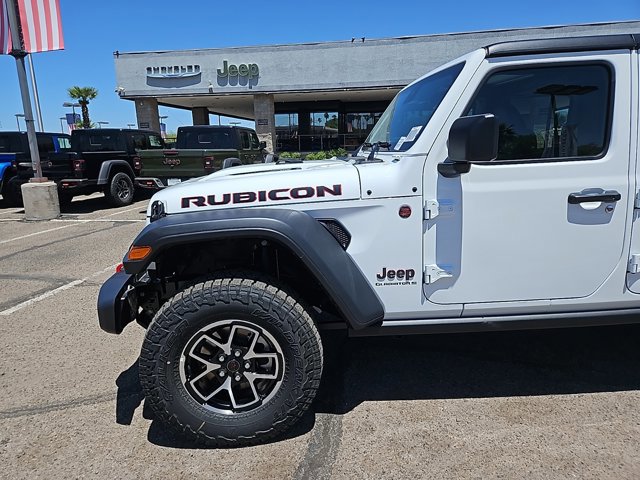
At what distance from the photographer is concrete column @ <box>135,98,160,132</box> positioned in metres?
22.1

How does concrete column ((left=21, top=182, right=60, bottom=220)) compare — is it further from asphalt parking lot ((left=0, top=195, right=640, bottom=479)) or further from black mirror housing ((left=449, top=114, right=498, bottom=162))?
black mirror housing ((left=449, top=114, right=498, bottom=162))

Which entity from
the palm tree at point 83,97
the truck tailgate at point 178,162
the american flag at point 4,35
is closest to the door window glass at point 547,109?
the truck tailgate at point 178,162

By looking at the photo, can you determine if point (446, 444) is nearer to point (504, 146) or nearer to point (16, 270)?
point (504, 146)

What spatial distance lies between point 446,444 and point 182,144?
10.6 meters

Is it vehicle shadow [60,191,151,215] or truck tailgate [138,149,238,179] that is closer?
truck tailgate [138,149,238,179]

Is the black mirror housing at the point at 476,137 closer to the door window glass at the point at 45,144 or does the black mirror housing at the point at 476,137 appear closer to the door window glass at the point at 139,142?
the door window glass at the point at 139,142

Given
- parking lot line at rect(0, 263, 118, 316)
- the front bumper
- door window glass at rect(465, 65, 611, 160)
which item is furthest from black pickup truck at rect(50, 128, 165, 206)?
door window glass at rect(465, 65, 611, 160)

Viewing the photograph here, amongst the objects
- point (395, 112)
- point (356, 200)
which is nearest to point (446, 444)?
point (356, 200)

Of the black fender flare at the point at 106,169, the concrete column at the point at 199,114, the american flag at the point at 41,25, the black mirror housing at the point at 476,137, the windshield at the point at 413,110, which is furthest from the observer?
the concrete column at the point at 199,114

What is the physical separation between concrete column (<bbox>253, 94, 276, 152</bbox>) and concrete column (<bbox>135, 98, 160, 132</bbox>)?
4.95 meters

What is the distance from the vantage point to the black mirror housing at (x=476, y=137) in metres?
2.11

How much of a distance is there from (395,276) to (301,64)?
20.1m

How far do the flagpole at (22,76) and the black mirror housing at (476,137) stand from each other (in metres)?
10.5

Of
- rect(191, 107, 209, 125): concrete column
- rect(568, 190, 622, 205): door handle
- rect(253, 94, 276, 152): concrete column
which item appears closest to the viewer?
rect(568, 190, 622, 205): door handle
